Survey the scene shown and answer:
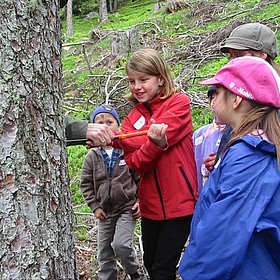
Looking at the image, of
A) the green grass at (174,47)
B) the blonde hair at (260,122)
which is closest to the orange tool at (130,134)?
the blonde hair at (260,122)

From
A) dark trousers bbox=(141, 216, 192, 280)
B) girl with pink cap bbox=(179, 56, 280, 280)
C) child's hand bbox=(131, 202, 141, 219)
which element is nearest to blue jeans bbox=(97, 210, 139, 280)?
child's hand bbox=(131, 202, 141, 219)

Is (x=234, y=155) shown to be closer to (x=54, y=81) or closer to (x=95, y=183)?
(x=54, y=81)

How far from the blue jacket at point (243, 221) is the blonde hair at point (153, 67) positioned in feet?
3.80

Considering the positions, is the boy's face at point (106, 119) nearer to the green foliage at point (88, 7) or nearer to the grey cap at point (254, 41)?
the grey cap at point (254, 41)

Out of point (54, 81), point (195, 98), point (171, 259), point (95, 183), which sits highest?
point (54, 81)

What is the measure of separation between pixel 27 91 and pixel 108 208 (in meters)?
1.93

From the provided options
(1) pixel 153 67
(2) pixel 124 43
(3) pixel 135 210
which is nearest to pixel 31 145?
(1) pixel 153 67

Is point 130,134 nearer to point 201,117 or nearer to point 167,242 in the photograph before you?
point 167,242

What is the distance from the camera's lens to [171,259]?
3094 millimetres

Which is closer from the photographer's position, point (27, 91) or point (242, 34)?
point (27, 91)

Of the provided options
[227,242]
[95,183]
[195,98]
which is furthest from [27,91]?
[195,98]

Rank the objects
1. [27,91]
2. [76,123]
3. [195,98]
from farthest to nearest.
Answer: [195,98], [76,123], [27,91]

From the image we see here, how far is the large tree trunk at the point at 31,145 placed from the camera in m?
1.81

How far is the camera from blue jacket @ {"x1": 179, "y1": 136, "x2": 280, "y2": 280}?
1.94 m
